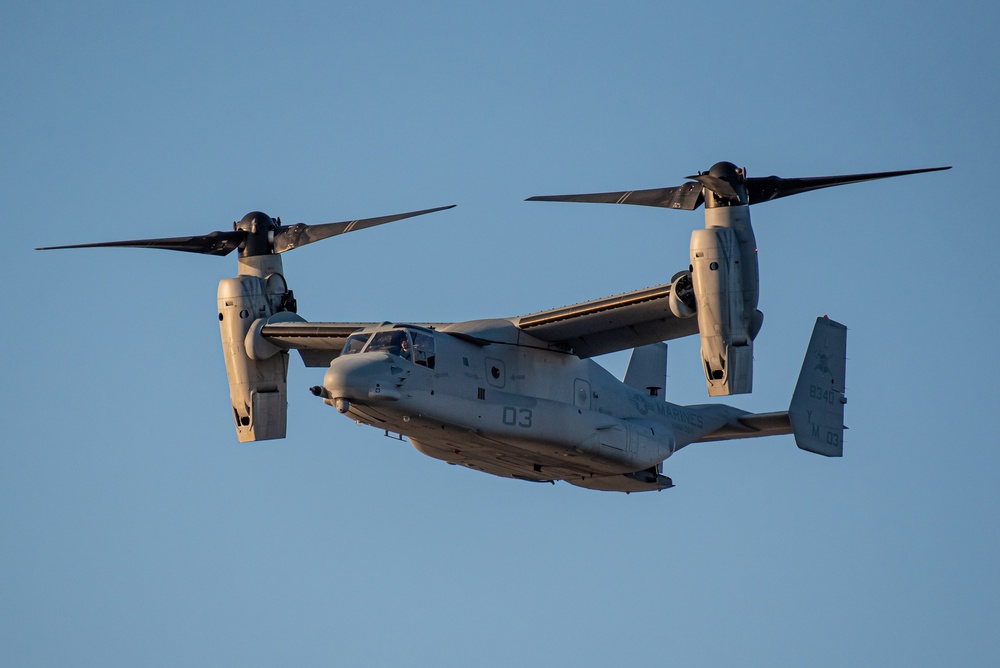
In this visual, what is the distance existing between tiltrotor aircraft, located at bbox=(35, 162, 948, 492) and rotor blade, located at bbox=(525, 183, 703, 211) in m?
0.02

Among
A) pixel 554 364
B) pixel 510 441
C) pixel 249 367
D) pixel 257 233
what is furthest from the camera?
pixel 257 233

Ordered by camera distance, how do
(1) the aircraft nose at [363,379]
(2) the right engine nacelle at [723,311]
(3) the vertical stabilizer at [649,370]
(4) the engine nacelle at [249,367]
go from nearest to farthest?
(1) the aircraft nose at [363,379], (2) the right engine nacelle at [723,311], (4) the engine nacelle at [249,367], (3) the vertical stabilizer at [649,370]

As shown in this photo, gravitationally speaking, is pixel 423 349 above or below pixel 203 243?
below

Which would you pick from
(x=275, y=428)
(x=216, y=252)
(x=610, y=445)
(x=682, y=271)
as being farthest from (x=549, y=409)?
(x=216, y=252)

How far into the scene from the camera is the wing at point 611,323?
24.0m

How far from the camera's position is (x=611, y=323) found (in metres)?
24.7

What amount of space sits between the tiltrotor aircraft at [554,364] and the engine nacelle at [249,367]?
2cm

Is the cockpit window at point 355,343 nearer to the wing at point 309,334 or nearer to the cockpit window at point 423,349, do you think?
Answer: the cockpit window at point 423,349

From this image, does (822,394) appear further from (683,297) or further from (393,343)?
(393,343)

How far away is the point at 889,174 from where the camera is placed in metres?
23.5

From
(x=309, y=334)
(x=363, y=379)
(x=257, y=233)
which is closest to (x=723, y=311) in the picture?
(x=363, y=379)

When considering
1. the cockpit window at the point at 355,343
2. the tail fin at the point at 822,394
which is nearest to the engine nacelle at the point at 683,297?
the tail fin at the point at 822,394

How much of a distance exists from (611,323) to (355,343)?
12.9 feet

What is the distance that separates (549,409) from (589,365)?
1.61 meters
